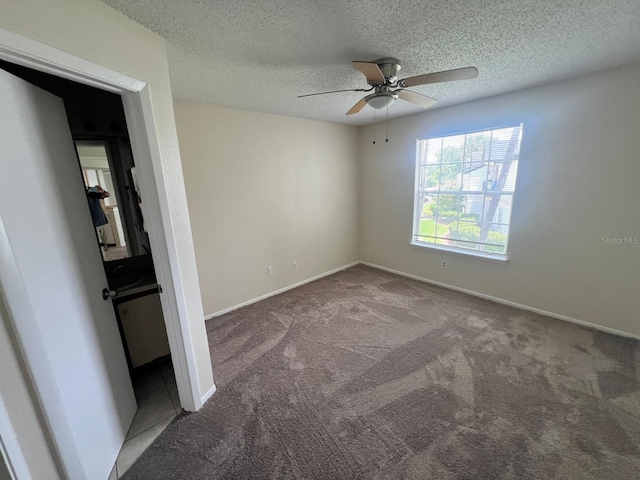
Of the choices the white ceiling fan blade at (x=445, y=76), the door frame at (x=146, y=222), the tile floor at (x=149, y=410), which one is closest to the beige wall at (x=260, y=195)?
the tile floor at (x=149, y=410)

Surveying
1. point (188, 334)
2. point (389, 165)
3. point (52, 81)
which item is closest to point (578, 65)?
point (389, 165)

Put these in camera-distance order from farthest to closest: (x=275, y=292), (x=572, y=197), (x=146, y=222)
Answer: (x=275, y=292), (x=572, y=197), (x=146, y=222)

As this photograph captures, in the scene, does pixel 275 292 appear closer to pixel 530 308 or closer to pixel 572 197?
pixel 530 308

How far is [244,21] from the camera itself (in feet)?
4.32

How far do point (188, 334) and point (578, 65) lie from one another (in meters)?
3.56

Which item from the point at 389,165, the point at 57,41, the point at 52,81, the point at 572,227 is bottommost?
the point at 572,227

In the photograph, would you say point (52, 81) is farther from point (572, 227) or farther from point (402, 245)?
point (572, 227)

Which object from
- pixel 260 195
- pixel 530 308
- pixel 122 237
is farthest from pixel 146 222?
pixel 530 308

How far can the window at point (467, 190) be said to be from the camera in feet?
9.37

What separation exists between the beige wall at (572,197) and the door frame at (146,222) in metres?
3.26

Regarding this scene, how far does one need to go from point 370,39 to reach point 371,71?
0.16 meters

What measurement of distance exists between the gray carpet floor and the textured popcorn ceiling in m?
2.33

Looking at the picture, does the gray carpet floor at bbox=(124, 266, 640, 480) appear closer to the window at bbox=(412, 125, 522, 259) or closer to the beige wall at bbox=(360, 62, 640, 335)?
the beige wall at bbox=(360, 62, 640, 335)

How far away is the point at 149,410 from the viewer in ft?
5.63
